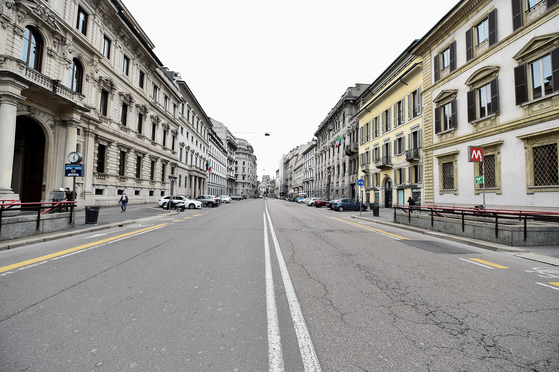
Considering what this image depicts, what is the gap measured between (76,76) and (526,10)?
2982cm

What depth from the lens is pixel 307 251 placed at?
24.7ft

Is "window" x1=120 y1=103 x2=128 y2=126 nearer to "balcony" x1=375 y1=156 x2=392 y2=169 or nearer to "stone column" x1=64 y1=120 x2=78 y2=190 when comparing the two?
"stone column" x1=64 y1=120 x2=78 y2=190

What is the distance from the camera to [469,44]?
17672 mm

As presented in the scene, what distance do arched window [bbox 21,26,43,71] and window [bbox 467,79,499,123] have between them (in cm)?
2812

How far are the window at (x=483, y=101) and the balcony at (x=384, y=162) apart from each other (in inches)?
485

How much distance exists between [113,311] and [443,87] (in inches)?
952

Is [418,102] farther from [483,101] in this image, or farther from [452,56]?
[483,101]

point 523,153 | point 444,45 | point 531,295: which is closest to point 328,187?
point 444,45

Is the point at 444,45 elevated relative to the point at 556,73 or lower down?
elevated

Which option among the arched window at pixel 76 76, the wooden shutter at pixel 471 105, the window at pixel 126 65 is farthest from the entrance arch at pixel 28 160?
the wooden shutter at pixel 471 105

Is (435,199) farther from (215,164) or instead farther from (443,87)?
(215,164)

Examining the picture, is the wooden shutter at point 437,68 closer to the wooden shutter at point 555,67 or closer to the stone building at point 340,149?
the wooden shutter at point 555,67

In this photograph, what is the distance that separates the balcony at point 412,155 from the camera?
24.5m

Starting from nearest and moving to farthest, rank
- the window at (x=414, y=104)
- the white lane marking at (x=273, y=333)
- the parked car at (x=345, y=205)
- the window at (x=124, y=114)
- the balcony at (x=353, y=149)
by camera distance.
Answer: the white lane marking at (x=273, y=333)
the window at (x=414, y=104)
the window at (x=124, y=114)
the parked car at (x=345, y=205)
the balcony at (x=353, y=149)
